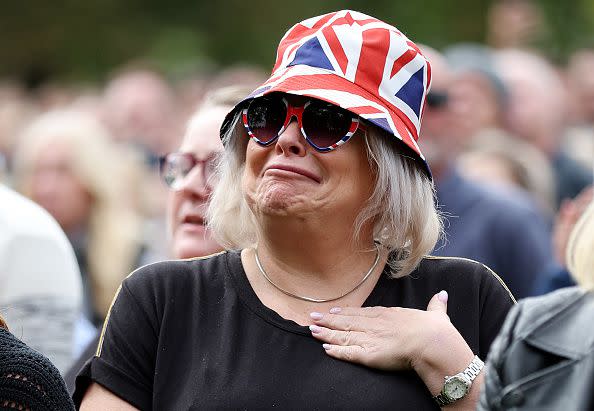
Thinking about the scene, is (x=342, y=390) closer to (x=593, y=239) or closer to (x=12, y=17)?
(x=593, y=239)

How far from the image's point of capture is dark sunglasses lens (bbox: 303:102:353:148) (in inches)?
150

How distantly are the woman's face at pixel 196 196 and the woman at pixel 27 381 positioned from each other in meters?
1.36

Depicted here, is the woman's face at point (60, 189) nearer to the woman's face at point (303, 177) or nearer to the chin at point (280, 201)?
the woman's face at point (303, 177)

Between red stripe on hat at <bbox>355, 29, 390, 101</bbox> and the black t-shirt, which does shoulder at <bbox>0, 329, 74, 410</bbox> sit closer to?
the black t-shirt

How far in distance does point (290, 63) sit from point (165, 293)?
2.42 feet

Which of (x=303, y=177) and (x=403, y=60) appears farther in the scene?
(x=403, y=60)

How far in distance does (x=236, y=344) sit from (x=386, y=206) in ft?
1.96

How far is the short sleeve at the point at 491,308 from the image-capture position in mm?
3898

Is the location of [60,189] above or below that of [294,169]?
below

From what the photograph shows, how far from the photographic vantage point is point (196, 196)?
198 inches

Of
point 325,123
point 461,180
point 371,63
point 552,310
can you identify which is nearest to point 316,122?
point 325,123

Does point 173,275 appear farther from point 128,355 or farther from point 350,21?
point 350,21

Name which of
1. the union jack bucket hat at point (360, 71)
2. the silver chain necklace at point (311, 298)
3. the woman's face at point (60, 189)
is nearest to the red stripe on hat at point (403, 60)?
the union jack bucket hat at point (360, 71)

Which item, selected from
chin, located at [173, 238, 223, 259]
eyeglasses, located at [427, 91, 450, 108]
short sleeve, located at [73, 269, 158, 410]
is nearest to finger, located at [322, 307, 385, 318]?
→ short sleeve, located at [73, 269, 158, 410]
